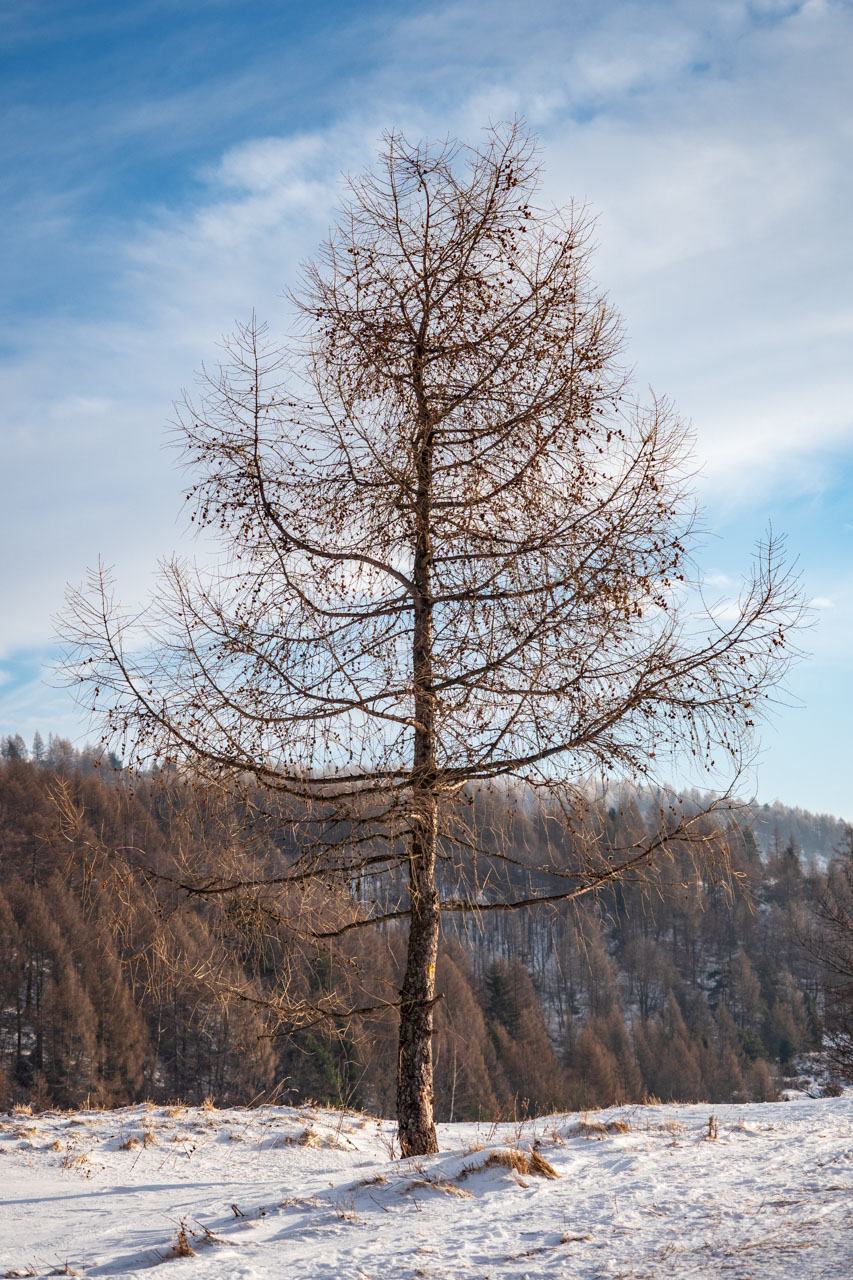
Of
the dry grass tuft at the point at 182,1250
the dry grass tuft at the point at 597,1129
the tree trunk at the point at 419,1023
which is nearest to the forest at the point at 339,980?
the tree trunk at the point at 419,1023

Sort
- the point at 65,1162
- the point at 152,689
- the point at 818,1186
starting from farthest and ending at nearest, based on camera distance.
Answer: the point at 65,1162, the point at 152,689, the point at 818,1186

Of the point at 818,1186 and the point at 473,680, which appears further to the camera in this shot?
the point at 473,680

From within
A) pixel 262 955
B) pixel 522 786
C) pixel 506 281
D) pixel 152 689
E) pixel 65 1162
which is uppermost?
pixel 506 281

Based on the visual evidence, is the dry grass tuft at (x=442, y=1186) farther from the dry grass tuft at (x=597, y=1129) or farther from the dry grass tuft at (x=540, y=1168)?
the dry grass tuft at (x=597, y=1129)

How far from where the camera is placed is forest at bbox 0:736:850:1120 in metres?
5.57

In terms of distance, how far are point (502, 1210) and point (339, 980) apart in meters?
29.9

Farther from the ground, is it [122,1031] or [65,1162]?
[65,1162]

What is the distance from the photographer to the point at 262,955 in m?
5.59

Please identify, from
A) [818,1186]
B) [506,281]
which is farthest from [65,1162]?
[506,281]

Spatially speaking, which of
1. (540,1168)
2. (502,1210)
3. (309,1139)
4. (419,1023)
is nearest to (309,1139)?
(309,1139)

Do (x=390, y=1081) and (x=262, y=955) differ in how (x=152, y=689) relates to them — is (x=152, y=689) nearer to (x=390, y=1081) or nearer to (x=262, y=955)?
(x=262, y=955)

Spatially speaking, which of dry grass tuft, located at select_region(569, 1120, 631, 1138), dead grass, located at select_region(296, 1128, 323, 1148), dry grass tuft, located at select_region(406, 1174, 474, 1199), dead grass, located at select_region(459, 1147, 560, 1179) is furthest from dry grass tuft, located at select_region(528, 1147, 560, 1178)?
dead grass, located at select_region(296, 1128, 323, 1148)

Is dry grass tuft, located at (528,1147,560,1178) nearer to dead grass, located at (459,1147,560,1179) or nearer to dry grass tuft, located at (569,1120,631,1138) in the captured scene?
dead grass, located at (459,1147,560,1179)

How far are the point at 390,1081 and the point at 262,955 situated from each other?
134 feet
